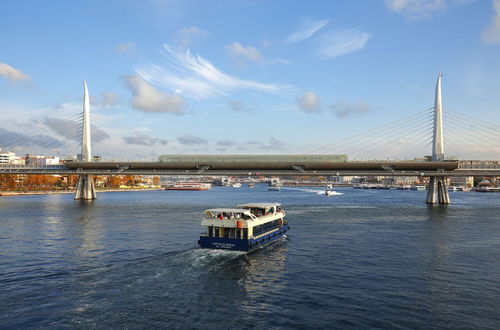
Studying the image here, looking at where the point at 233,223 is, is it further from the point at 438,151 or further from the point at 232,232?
the point at 438,151

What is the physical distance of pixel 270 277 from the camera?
28781 mm

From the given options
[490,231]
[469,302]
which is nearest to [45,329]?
[469,302]

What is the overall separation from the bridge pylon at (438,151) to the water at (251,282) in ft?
200

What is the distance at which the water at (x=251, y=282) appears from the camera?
20312 millimetres

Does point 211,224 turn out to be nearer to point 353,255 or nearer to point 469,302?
point 353,255

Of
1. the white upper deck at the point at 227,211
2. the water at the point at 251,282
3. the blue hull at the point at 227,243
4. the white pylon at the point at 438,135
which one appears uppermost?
the white pylon at the point at 438,135

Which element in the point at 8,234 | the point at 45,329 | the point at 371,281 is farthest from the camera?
the point at 8,234

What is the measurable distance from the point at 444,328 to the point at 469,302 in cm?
563

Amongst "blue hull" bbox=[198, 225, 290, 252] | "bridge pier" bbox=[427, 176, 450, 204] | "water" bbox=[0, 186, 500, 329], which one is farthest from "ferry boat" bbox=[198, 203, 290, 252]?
"bridge pier" bbox=[427, 176, 450, 204]

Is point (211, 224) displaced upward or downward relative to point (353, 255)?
upward

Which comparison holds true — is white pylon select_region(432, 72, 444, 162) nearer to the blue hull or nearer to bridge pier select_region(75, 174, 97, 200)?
the blue hull

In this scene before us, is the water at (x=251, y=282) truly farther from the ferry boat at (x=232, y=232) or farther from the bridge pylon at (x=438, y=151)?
the bridge pylon at (x=438, y=151)

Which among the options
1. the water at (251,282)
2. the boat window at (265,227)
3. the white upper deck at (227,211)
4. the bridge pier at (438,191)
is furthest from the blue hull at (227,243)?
the bridge pier at (438,191)

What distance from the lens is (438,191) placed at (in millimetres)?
109562
